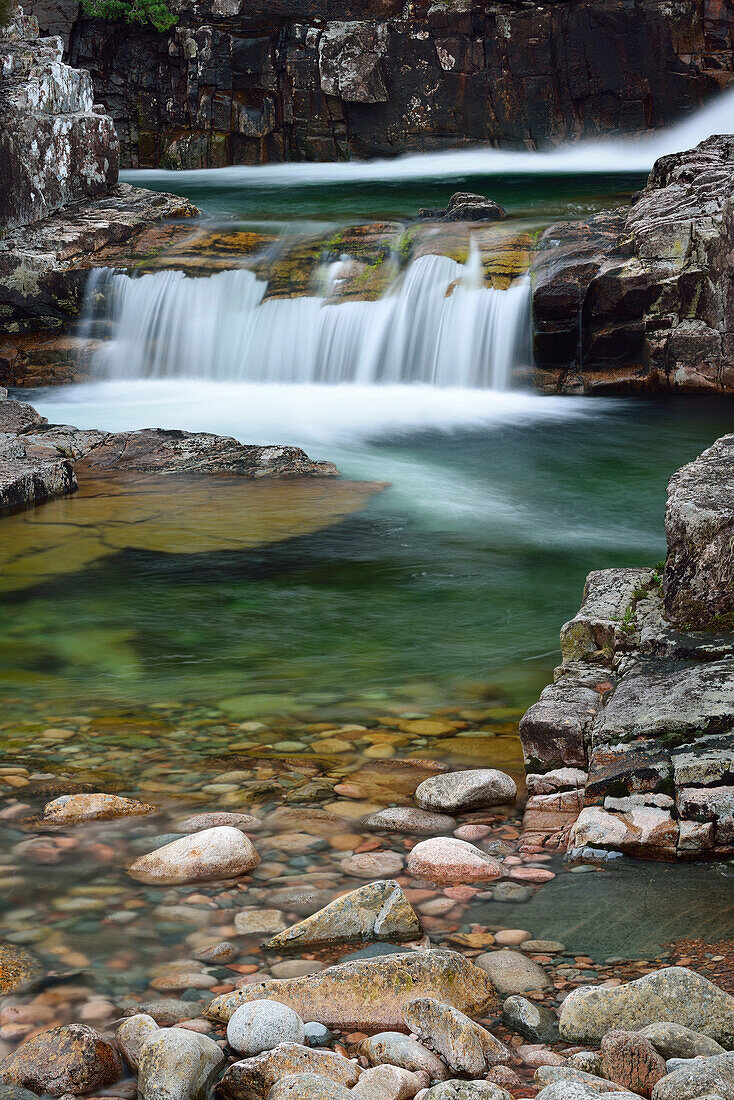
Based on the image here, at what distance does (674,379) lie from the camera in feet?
37.6

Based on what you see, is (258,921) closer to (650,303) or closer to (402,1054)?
(402,1054)

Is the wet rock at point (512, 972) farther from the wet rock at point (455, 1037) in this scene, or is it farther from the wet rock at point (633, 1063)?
the wet rock at point (633, 1063)

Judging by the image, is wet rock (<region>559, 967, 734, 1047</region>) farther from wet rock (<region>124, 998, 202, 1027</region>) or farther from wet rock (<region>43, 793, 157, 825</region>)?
wet rock (<region>43, 793, 157, 825</region>)

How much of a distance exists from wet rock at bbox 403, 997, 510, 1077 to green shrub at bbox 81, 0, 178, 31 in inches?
1010

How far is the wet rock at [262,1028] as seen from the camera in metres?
1.88

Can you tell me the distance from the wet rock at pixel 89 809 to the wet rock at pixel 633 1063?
67.1 inches

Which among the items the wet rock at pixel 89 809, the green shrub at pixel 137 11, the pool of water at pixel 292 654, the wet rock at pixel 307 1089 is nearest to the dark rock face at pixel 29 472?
the pool of water at pixel 292 654

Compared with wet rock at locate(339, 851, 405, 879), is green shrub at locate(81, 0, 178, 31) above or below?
above

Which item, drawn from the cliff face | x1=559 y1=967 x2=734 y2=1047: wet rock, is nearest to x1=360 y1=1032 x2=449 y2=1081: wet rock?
x1=559 y1=967 x2=734 y2=1047: wet rock

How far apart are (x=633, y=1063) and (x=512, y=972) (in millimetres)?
490

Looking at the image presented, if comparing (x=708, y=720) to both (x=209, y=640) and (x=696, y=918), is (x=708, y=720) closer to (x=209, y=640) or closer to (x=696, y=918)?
(x=696, y=918)

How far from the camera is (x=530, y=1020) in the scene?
1.99 m

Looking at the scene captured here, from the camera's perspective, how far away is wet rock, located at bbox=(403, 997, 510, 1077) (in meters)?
1.83

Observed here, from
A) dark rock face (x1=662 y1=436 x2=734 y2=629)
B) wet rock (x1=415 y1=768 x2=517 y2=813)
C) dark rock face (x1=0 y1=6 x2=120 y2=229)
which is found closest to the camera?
wet rock (x1=415 y1=768 x2=517 y2=813)
